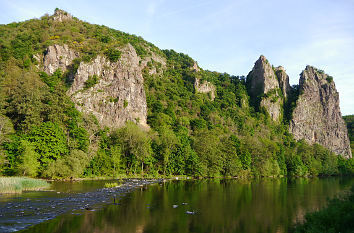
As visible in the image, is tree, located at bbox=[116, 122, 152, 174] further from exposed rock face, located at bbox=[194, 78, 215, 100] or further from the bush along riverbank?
exposed rock face, located at bbox=[194, 78, 215, 100]

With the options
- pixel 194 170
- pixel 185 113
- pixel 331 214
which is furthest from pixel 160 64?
pixel 331 214

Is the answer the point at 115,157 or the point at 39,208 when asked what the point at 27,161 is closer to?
the point at 115,157

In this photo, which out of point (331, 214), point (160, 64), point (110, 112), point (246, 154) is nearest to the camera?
point (331, 214)

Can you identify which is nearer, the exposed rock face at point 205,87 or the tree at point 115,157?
the tree at point 115,157

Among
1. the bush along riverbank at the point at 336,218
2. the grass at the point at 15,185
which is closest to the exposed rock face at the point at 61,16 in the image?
the grass at the point at 15,185

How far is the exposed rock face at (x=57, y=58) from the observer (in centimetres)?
10181

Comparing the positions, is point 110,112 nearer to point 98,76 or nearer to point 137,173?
point 98,76

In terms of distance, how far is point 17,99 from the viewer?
6606 cm

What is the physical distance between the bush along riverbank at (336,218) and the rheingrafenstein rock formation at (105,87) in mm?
80929

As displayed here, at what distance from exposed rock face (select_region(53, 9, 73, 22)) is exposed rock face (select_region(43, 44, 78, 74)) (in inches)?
1713

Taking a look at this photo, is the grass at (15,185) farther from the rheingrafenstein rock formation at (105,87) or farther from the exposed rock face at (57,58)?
the exposed rock face at (57,58)

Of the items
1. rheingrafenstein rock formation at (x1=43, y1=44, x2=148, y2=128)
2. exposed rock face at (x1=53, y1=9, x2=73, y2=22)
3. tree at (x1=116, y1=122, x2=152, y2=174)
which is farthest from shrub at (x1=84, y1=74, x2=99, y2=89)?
exposed rock face at (x1=53, y1=9, x2=73, y2=22)

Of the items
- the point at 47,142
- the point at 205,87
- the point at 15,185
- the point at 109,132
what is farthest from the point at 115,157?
the point at 205,87

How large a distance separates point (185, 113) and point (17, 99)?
3395 inches
